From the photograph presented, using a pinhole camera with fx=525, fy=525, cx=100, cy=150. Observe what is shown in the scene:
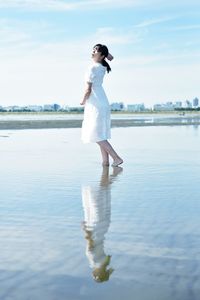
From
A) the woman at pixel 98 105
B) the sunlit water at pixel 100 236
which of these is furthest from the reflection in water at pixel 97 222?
the woman at pixel 98 105

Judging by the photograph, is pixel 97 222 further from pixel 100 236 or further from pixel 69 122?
pixel 69 122

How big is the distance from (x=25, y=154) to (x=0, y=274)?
7747mm

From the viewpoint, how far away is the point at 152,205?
4.61m

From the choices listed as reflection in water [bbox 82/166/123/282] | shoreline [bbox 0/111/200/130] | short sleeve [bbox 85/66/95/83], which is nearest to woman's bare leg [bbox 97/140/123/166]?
short sleeve [bbox 85/66/95/83]

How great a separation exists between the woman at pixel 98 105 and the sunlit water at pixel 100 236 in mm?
1458

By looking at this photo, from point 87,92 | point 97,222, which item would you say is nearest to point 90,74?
point 87,92

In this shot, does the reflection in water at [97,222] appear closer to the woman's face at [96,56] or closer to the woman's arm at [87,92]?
the woman's arm at [87,92]

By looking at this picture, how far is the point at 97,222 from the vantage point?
12.8ft

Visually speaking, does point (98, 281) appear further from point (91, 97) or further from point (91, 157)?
point (91, 157)

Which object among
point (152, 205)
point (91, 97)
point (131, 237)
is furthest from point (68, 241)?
point (91, 97)

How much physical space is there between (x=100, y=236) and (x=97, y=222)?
17.6 inches

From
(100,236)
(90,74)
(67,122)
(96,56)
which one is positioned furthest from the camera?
(67,122)

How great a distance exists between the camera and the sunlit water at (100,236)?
2.48m

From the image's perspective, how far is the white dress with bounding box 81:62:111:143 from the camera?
8.29m
